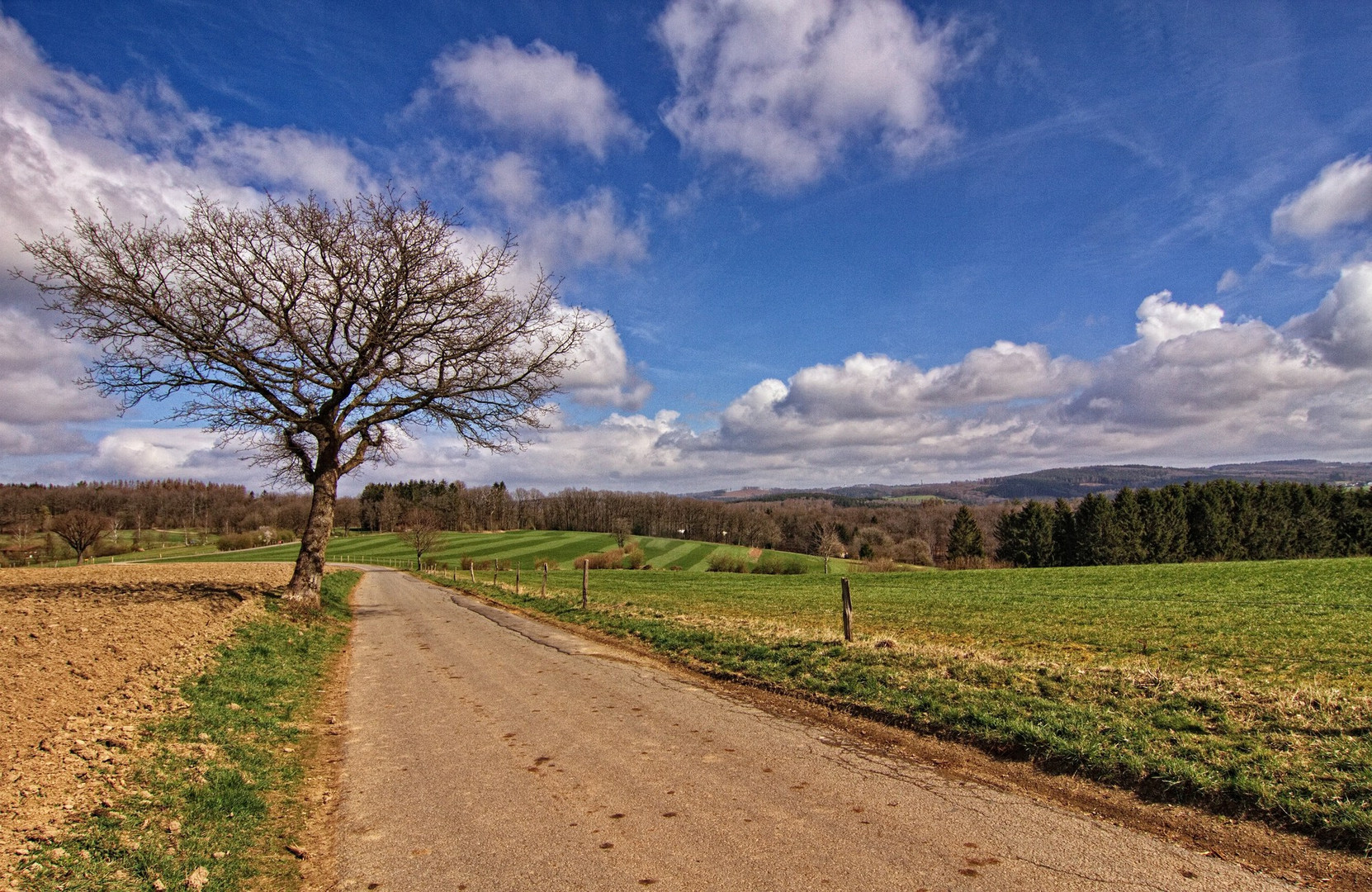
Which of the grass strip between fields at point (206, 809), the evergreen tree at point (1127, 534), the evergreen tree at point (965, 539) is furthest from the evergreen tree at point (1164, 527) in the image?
the grass strip between fields at point (206, 809)

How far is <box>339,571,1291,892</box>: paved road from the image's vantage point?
12.8 ft

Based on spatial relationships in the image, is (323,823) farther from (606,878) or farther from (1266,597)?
(1266,597)

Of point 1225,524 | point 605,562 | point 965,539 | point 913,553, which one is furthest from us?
point 913,553

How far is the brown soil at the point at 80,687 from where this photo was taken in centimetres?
434

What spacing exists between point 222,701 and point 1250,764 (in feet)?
34.0

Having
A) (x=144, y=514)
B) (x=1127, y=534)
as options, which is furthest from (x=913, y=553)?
(x=144, y=514)

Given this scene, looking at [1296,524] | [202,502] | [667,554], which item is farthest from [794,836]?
[202,502]

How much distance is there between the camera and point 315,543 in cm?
1691

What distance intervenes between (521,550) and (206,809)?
77.7 metres

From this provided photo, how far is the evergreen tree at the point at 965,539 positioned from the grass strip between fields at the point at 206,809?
75.4 meters

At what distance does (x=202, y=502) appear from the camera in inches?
5246

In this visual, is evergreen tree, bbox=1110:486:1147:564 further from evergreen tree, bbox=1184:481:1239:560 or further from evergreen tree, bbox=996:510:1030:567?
evergreen tree, bbox=996:510:1030:567

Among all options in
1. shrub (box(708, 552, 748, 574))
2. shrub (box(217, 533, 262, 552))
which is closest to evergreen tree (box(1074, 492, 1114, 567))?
shrub (box(708, 552, 748, 574))

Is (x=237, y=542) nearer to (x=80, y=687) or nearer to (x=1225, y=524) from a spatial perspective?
(x=80, y=687)
